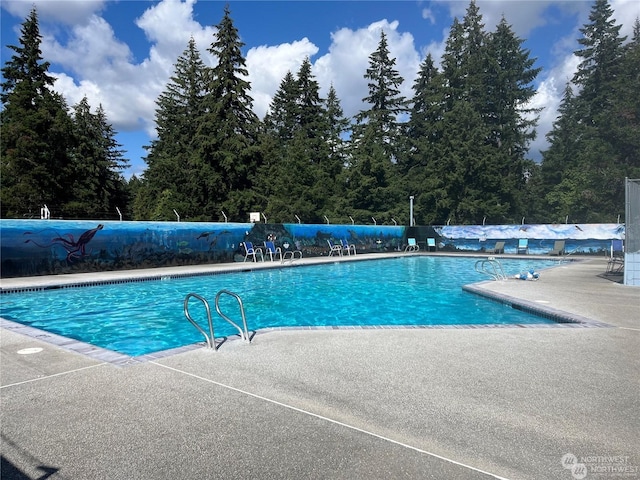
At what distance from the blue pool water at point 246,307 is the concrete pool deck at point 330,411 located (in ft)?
7.35

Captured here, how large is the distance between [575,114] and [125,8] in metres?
39.1

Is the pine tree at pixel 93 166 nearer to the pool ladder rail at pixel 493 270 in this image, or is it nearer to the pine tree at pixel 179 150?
the pine tree at pixel 179 150

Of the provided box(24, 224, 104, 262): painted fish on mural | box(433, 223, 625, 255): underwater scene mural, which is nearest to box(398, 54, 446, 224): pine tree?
box(433, 223, 625, 255): underwater scene mural

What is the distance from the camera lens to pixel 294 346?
4.95 metres

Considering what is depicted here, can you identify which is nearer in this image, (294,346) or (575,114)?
(294,346)

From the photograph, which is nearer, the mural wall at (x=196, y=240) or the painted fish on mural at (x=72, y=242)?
the mural wall at (x=196, y=240)

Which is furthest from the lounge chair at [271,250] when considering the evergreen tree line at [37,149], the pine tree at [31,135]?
the pine tree at [31,135]

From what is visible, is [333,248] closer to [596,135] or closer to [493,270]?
[493,270]

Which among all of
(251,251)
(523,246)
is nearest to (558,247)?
(523,246)

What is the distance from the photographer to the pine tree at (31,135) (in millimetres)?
25266

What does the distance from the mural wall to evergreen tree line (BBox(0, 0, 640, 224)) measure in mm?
5671

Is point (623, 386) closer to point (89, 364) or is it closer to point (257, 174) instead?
point (89, 364)

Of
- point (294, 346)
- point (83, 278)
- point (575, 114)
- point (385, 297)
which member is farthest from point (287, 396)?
point (575, 114)

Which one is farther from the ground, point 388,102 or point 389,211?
point 388,102
